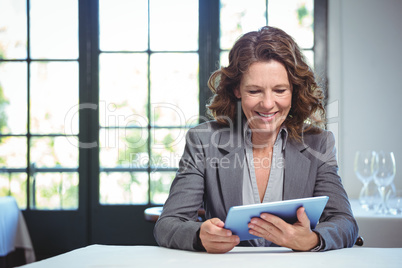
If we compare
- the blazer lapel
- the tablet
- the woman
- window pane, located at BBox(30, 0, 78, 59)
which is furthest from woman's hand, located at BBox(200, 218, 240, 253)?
window pane, located at BBox(30, 0, 78, 59)

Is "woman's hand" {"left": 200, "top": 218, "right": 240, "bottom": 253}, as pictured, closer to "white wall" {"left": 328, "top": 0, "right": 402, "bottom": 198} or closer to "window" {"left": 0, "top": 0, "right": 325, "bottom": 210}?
"white wall" {"left": 328, "top": 0, "right": 402, "bottom": 198}

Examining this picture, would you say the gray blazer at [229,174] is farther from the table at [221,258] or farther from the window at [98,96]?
the window at [98,96]

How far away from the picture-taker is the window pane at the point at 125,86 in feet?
11.9

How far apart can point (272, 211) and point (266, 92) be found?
0.51m

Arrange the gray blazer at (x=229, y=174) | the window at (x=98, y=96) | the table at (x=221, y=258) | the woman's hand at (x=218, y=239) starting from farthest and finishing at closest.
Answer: the window at (x=98, y=96)
the gray blazer at (x=229, y=174)
the woman's hand at (x=218, y=239)
the table at (x=221, y=258)

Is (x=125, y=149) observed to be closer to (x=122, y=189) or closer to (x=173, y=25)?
(x=122, y=189)

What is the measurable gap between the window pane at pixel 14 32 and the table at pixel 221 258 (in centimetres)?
288

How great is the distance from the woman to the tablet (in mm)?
245

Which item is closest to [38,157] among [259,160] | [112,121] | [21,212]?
[21,212]

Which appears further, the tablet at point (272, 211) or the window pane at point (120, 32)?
the window pane at point (120, 32)

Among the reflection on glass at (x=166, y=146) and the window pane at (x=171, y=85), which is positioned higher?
the window pane at (x=171, y=85)

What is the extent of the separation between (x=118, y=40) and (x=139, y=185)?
3.92 feet

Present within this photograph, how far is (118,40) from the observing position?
3637mm

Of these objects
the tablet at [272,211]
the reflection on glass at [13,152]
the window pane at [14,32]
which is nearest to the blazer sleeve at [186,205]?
the tablet at [272,211]
